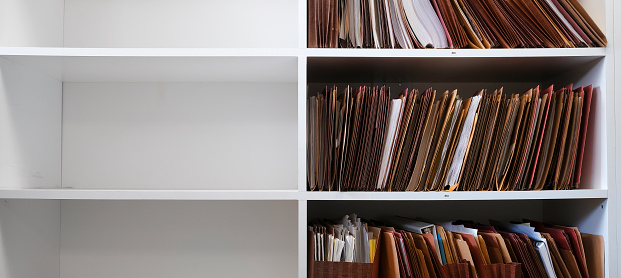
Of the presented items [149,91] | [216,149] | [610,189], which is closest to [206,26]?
[149,91]

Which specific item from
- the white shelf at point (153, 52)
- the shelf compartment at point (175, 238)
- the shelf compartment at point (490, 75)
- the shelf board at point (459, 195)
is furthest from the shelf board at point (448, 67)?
the shelf compartment at point (175, 238)

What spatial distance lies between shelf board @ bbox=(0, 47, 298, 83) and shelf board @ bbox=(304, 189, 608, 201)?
0.35 metres

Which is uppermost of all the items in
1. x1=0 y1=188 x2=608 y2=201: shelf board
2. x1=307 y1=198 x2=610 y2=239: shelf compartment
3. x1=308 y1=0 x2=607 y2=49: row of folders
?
x1=308 y1=0 x2=607 y2=49: row of folders

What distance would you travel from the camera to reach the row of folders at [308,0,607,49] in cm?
136

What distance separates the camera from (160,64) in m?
1.42

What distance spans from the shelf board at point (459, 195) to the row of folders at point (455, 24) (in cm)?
36

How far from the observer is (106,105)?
5.61 ft

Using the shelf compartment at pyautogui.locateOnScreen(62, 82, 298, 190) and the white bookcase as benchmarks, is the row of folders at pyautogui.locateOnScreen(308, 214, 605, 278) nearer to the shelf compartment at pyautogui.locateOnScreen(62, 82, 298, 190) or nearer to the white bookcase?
the white bookcase

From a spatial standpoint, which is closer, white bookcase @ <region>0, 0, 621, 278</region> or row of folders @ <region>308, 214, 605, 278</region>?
row of folders @ <region>308, 214, 605, 278</region>

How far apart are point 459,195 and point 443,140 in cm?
14

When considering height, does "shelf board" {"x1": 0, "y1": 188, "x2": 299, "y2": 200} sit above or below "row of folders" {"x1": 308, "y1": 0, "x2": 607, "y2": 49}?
below

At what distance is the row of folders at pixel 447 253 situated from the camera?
1.31m

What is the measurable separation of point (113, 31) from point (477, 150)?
1140 millimetres

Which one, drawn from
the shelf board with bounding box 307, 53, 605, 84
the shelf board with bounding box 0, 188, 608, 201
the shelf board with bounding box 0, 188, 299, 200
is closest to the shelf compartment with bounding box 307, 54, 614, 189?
the shelf board with bounding box 307, 53, 605, 84
